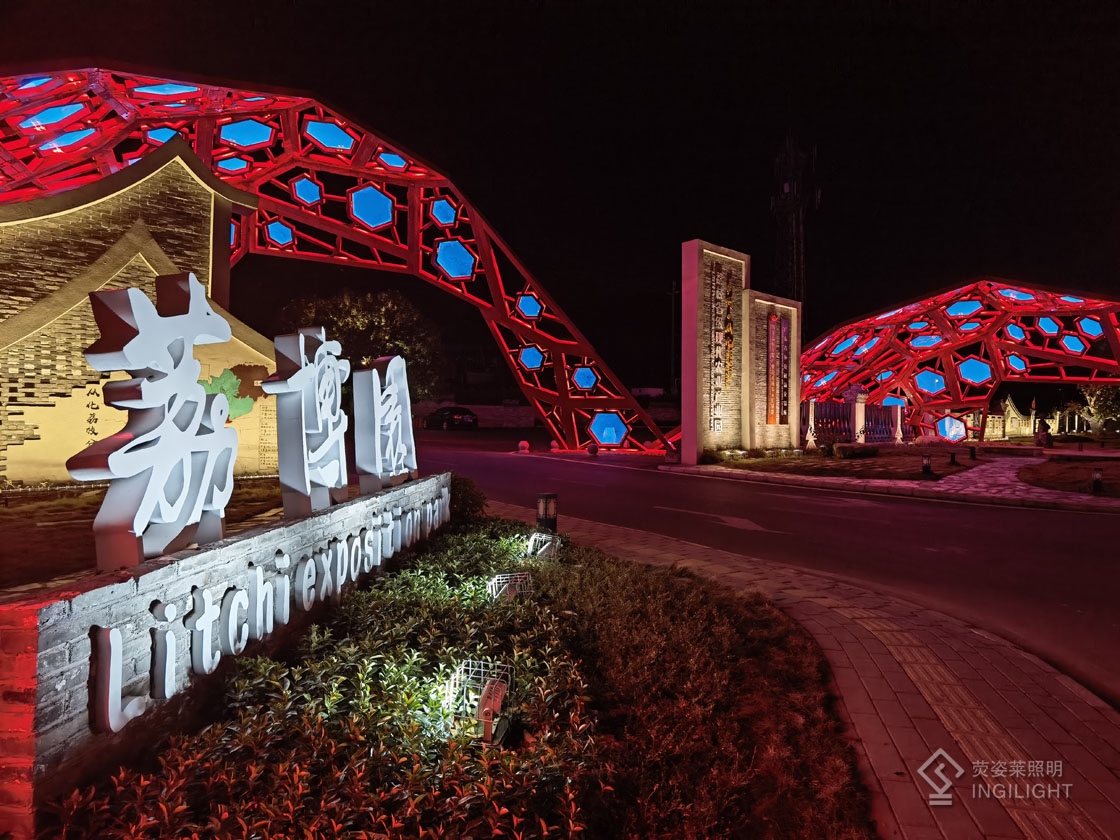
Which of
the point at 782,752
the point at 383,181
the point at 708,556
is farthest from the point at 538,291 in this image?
the point at 782,752

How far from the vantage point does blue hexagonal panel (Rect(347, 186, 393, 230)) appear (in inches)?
800

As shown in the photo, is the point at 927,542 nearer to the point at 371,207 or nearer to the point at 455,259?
the point at 455,259

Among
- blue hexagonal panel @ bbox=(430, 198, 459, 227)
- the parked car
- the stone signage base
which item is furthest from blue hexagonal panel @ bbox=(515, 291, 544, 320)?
the stone signage base

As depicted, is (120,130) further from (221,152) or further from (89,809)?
(89,809)

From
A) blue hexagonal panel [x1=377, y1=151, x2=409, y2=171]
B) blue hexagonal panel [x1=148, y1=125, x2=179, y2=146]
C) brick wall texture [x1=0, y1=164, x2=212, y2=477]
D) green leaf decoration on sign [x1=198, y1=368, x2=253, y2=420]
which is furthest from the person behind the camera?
blue hexagonal panel [x1=377, y1=151, x2=409, y2=171]

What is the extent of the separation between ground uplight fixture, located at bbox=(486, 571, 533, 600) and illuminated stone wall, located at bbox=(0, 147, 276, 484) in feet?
20.2

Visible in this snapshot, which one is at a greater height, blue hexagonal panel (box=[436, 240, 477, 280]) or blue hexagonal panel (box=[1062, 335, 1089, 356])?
blue hexagonal panel (box=[436, 240, 477, 280])

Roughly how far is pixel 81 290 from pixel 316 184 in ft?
42.0

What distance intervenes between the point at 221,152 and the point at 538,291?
10.3 meters

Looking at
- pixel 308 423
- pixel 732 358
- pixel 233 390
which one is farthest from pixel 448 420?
pixel 308 423

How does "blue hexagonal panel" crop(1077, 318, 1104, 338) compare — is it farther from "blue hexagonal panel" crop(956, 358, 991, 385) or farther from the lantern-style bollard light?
the lantern-style bollard light

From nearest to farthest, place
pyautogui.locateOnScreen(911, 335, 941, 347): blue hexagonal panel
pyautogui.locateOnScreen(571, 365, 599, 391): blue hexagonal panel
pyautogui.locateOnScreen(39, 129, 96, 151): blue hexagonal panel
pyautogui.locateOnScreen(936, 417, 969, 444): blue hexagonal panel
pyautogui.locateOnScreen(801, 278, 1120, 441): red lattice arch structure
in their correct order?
pyautogui.locateOnScreen(39, 129, 96, 151): blue hexagonal panel
pyautogui.locateOnScreen(571, 365, 599, 391): blue hexagonal panel
pyautogui.locateOnScreen(801, 278, 1120, 441): red lattice arch structure
pyautogui.locateOnScreen(911, 335, 941, 347): blue hexagonal panel
pyautogui.locateOnScreen(936, 417, 969, 444): blue hexagonal panel

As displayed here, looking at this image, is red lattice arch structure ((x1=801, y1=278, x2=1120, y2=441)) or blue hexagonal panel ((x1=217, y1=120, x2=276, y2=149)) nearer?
blue hexagonal panel ((x1=217, y1=120, x2=276, y2=149))

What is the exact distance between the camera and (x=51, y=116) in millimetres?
12719
